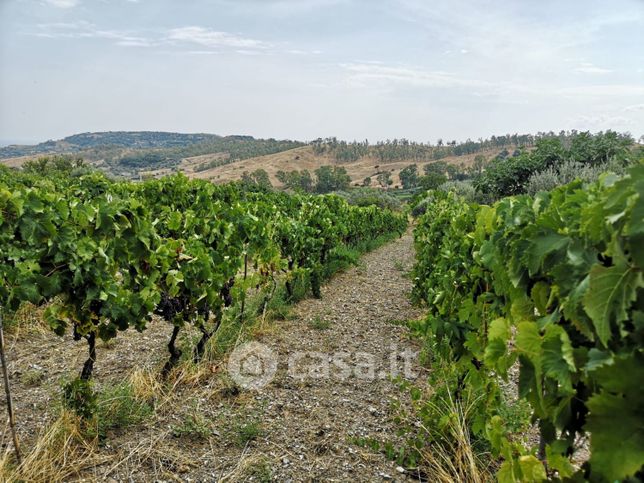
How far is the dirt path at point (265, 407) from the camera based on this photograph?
10.6ft

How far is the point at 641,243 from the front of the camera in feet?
3.15

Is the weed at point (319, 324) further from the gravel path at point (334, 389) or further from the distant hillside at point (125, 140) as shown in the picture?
the distant hillside at point (125, 140)

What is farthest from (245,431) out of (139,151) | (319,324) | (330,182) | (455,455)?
(139,151)

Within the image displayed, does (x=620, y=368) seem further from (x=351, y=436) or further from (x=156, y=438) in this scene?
(x=156, y=438)

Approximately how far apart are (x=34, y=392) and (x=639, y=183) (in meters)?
5.15

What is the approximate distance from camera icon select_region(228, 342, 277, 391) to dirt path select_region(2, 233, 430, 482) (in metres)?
0.02

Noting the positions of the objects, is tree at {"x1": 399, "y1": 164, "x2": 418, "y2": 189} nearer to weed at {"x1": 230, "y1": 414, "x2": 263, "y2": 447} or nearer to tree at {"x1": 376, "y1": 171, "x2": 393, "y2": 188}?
tree at {"x1": 376, "y1": 171, "x2": 393, "y2": 188}

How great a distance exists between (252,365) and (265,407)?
95 centimetres

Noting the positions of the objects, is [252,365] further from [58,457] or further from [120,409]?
[58,457]

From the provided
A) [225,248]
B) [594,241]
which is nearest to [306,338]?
[225,248]

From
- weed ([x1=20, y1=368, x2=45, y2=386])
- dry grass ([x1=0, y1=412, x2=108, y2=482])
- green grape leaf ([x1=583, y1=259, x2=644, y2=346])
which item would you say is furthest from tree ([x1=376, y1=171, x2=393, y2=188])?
green grape leaf ([x1=583, y1=259, x2=644, y2=346])

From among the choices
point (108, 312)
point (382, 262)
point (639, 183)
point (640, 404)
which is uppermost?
point (639, 183)

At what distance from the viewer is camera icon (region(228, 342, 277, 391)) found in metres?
4.64

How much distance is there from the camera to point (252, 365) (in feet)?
16.5
